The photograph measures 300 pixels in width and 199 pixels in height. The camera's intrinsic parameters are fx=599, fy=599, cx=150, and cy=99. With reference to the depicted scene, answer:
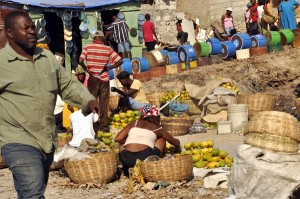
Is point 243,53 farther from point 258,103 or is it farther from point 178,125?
point 178,125

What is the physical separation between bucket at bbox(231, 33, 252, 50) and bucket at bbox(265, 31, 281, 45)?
24.9 inches

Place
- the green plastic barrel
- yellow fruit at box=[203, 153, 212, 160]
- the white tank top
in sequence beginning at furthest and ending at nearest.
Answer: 1. the green plastic barrel
2. yellow fruit at box=[203, 153, 212, 160]
3. the white tank top

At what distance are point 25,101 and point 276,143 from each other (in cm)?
270

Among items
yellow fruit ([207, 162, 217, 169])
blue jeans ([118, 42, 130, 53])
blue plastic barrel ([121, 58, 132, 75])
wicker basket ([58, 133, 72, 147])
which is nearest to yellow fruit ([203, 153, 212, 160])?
yellow fruit ([207, 162, 217, 169])

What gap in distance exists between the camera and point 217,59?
16.6m

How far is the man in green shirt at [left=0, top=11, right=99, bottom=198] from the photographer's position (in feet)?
12.4

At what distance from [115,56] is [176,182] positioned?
4.21m

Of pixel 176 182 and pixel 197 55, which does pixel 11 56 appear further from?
pixel 197 55

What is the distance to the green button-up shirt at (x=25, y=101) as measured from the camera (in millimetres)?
3852

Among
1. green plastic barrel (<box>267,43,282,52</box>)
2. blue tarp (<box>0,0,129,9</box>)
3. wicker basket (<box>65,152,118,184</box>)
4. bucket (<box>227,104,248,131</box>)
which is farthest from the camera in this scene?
green plastic barrel (<box>267,43,282,52</box>)

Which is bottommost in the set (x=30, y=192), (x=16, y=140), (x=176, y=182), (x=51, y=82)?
(x=176, y=182)

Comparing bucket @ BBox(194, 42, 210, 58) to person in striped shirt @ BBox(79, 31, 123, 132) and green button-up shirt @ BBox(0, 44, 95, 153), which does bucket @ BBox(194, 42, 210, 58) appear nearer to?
person in striped shirt @ BBox(79, 31, 123, 132)

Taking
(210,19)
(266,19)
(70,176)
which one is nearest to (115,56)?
(70,176)

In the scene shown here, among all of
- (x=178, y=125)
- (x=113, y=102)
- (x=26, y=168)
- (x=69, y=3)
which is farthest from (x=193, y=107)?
(x=26, y=168)
